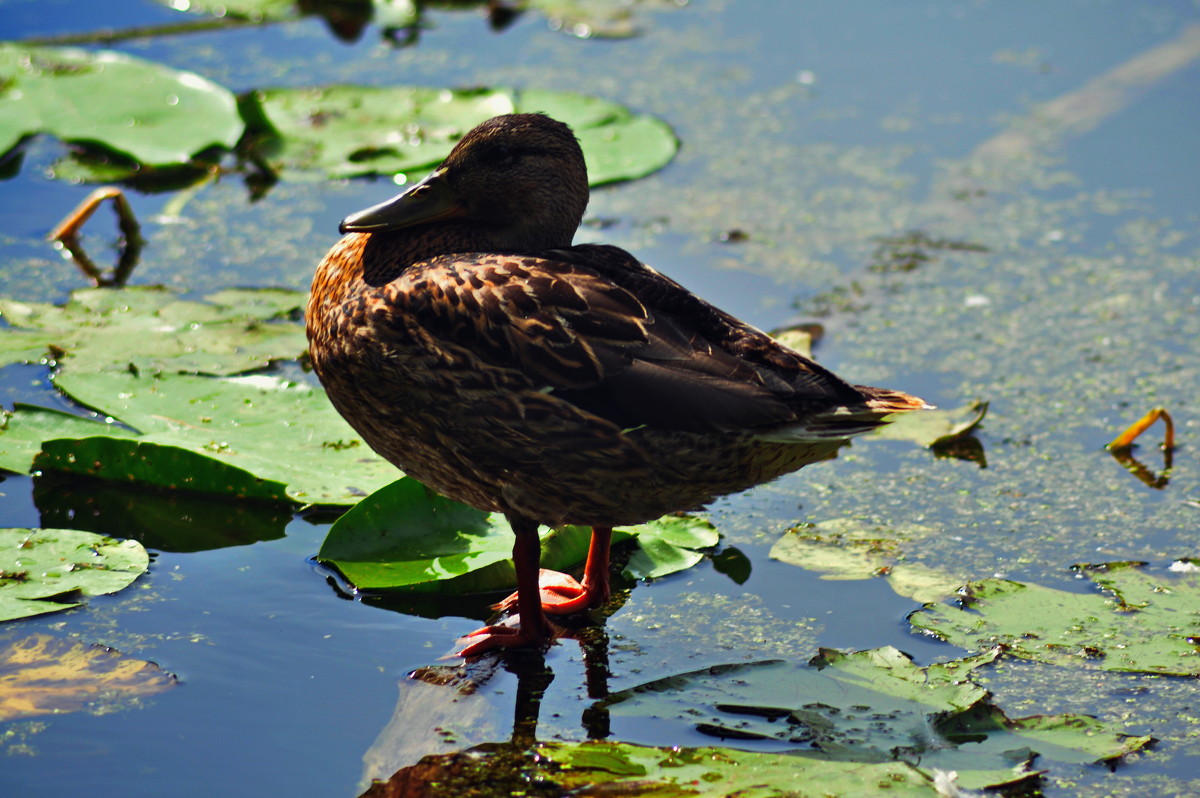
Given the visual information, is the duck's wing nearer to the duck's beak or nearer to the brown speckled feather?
the brown speckled feather

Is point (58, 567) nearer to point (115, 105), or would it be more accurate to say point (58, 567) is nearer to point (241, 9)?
point (115, 105)

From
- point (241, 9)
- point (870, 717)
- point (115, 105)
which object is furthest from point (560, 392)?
point (241, 9)

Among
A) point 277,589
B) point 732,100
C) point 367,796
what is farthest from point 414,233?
point 732,100

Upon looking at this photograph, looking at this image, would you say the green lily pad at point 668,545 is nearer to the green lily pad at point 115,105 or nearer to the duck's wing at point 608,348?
the duck's wing at point 608,348

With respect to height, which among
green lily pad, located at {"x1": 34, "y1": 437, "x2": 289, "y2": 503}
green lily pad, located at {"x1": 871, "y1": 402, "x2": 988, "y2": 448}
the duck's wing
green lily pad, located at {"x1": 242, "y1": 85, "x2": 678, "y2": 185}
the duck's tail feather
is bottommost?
green lily pad, located at {"x1": 34, "y1": 437, "x2": 289, "y2": 503}

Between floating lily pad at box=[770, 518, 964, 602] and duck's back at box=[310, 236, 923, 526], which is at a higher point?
duck's back at box=[310, 236, 923, 526]

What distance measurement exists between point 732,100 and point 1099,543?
11.0 feet

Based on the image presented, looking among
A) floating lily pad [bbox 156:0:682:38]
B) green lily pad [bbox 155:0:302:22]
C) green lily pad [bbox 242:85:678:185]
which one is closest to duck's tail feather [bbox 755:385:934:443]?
green lily pad [bbox 242:85:678:185]

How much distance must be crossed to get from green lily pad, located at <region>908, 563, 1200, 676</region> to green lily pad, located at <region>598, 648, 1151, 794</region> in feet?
0.36

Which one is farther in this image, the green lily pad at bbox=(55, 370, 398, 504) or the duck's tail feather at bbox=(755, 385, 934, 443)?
the green lily pad at bbox=(55, 370, 398, 504)

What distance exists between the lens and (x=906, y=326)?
4.62 metres

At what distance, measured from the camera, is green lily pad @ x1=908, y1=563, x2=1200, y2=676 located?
294cm

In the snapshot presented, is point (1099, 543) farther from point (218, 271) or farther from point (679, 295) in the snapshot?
point (218, 271)

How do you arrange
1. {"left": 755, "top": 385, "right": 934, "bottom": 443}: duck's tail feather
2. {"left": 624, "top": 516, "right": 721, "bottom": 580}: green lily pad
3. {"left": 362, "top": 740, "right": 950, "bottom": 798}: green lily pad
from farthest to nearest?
{"left": 624, "top": 516, "right": 721, "bottom": 580}: green lily pad
{"left": 755, "top": 385, "right": 934, "bottom": 443}: duck's tail feather
{"left": 362, "top": 740, "right": 950, "bottom": 798}: green lily pad
